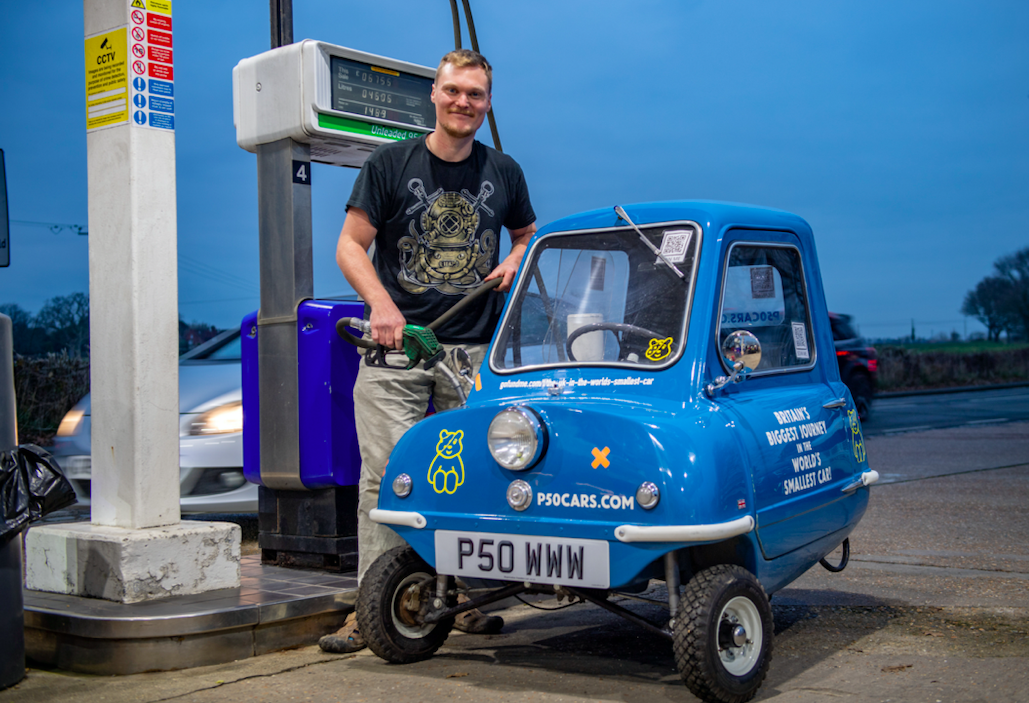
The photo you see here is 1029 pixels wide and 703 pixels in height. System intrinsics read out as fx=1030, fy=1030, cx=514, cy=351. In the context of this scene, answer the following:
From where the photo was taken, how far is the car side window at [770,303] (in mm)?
3896

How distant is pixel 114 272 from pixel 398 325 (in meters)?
1.34

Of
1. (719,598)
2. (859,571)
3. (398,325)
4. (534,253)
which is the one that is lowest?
(859,571)

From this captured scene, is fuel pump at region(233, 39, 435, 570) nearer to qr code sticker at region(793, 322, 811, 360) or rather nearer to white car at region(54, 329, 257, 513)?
white car at region(54, 329, 257, 513)

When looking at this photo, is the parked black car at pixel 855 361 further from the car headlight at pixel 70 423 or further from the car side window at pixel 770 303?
the car side window at pixel 770 303

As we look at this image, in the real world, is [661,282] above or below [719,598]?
above

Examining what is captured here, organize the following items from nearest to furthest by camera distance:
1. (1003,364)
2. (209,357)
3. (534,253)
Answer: (534,253) < (209,357) < (1003,364)

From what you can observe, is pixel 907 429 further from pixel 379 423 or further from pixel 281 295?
pixel 379 423

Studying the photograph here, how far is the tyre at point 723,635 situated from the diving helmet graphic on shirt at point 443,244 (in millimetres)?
1748

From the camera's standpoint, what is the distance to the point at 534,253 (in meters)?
4.20

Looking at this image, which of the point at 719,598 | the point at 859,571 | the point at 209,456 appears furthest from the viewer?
the point at 209,456

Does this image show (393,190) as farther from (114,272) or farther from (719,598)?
(719,598)

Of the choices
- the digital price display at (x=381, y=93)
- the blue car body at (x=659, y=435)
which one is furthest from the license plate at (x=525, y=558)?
the digital price display at (x=381, y=93)

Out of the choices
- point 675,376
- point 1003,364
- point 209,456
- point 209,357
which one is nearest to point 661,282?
point 675,376

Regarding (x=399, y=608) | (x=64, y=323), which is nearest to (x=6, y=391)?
(x=399, y=608)
